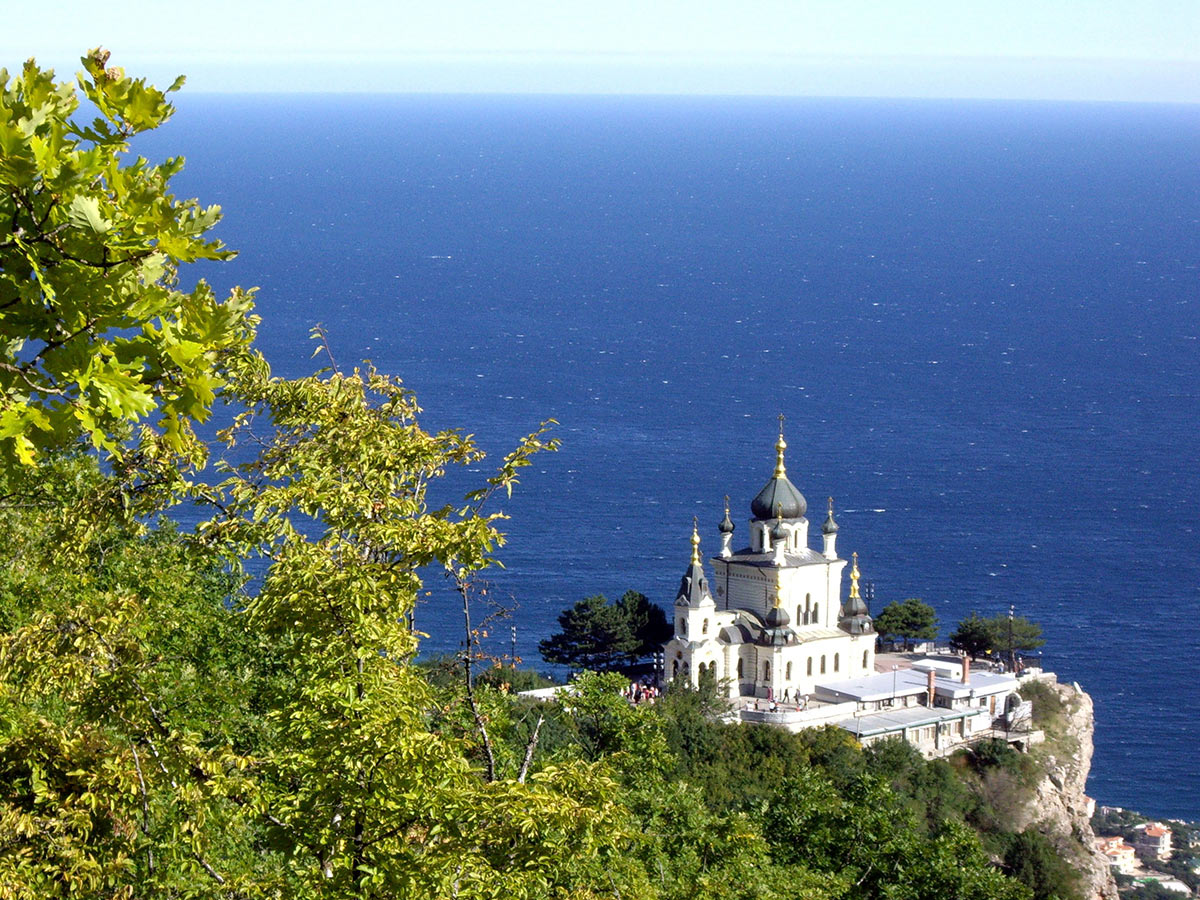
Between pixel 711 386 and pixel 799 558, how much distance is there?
185ft

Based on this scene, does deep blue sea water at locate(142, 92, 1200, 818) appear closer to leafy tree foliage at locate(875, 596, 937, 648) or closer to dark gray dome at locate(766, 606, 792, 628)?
leafy tree foliage at locate(875, 596, 937, 648)

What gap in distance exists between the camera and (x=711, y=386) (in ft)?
366

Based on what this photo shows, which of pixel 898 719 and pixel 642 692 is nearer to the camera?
pixel 898 719

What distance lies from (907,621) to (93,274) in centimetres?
5515

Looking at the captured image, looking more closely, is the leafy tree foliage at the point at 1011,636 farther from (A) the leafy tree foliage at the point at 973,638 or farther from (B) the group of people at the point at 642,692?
(B) the group of people at the point at 642,692

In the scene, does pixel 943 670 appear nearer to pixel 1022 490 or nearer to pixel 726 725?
pixel 726 725

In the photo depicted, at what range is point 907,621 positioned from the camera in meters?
60.3

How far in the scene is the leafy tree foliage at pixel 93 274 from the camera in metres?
6.65

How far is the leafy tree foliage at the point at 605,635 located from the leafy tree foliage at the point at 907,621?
8.09 metres

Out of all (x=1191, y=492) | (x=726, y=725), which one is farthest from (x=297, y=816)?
(x=1191, y=492)

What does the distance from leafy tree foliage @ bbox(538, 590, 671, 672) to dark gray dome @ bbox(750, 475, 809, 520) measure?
4793 millimetres

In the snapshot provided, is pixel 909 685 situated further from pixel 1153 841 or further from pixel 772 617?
pixel 1153 841

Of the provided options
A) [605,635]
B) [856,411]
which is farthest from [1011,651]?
[856,411]

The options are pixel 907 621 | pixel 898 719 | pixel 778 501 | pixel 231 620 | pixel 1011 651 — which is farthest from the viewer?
pixel 1011 651
